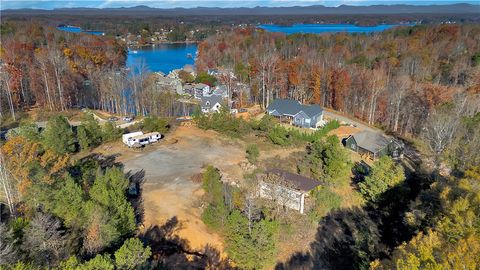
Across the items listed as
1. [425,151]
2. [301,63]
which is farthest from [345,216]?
[301,63]

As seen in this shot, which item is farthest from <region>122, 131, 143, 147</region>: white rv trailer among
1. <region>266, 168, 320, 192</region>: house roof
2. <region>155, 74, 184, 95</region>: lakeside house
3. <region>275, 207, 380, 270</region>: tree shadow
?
<region>155, 74, 184, 95</region>: lakeside house

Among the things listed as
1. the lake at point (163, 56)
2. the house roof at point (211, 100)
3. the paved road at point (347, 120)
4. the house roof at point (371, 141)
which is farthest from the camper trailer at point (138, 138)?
the lake at point (163, 56)

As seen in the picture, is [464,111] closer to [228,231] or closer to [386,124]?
[386,124]

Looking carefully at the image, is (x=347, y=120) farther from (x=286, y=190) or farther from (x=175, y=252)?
(x=175, y=252)

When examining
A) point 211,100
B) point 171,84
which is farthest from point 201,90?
point 211,100

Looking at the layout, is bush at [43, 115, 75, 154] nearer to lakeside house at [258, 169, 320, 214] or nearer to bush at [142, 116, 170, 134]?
bush at [142, 116, 170, 134]

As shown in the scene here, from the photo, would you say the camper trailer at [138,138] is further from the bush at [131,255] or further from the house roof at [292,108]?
the bush at [131,255]
